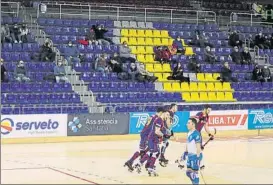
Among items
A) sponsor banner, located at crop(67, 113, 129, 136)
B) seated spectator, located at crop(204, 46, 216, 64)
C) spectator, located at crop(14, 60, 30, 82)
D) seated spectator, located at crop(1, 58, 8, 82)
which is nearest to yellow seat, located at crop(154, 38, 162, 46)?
seated spectator, located at crop(204, 46, 216, 64)

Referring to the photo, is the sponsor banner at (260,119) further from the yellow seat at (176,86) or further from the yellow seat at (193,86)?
the yellow seat at (176,86)

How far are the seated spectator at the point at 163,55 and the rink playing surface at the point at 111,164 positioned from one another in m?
6.64

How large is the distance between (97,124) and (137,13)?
34.0 feet

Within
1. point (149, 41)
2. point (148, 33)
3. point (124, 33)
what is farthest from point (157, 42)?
point (124, 33)

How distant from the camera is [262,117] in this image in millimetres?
24672

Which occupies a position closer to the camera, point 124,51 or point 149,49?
point 124,51

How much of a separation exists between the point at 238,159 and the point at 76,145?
591 centimetres

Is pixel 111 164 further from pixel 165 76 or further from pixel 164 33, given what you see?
pixel 164 33

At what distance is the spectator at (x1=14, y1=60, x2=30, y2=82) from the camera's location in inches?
877

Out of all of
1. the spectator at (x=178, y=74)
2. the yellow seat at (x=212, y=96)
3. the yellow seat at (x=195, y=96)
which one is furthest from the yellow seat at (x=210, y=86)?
the spectator at (x=178, y=74)

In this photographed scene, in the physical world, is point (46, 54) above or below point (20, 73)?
above

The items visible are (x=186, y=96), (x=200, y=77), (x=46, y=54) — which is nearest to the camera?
(x=46, y=54)

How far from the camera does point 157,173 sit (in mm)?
13289

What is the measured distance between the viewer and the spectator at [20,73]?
22281mm
